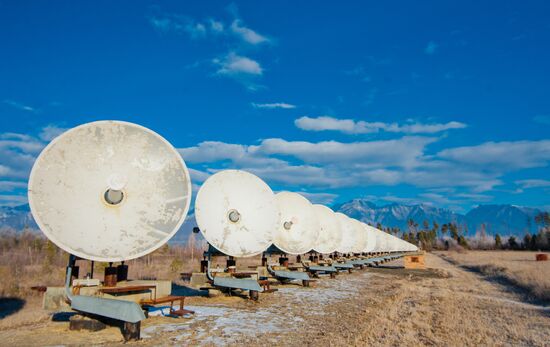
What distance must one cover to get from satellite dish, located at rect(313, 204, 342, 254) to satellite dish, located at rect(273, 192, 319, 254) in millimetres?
4572

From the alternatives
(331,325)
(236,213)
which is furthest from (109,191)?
(331,325)

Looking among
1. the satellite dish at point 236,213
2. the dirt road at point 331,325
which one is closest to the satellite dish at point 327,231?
the satellite dish at point 236,213

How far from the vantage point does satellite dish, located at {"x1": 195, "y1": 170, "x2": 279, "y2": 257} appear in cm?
1452

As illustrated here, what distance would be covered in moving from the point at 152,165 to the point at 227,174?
19.4 ft

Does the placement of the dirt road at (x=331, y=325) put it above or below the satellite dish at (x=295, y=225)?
below

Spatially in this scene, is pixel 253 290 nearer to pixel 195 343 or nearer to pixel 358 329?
pixel 358 329

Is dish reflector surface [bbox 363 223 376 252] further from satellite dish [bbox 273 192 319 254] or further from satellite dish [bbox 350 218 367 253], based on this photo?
satellite dish [bbox 273 192 319 254]

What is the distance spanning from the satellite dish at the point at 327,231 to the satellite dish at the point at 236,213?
1198cm

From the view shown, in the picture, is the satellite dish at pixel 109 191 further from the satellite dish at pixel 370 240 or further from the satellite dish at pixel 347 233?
the satellite dish at pixel 370 240

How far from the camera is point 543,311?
1344 centimetres

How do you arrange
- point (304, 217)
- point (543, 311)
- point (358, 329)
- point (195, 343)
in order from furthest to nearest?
point (304, 217) < point (543, 311) < point (358, 329) < point (195, 343)

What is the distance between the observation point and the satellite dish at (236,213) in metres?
14.5

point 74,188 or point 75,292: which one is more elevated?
point 74,188

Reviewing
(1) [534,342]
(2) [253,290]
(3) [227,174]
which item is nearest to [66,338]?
(2) [253,290]
